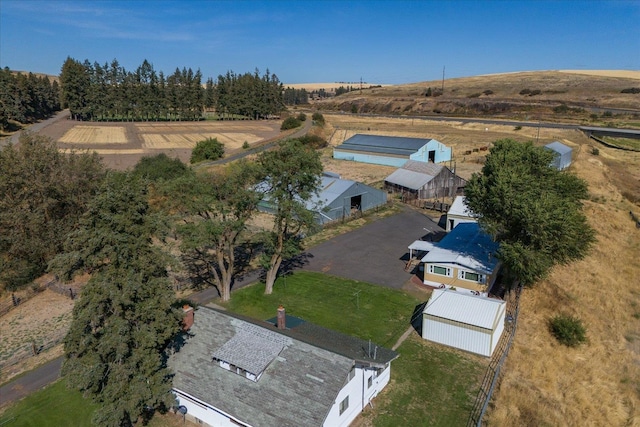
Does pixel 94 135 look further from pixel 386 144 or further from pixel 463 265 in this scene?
pixel 463 265

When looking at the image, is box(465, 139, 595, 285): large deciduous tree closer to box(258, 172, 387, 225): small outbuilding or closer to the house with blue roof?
the house with blue roof

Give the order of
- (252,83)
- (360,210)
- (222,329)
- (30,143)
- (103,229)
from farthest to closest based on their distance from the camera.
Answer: (252,83)
(360,210)
(30,143)
(222,329)
(103,229)

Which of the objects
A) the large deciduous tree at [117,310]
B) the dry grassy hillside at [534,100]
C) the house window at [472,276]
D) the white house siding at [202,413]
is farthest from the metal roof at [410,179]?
the dry grassy hillside at [534,100]

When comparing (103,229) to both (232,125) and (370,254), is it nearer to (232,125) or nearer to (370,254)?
(370,254)

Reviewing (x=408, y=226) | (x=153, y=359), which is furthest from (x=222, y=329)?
(x=408, y=226)

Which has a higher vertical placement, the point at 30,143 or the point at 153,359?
the point at 30,143

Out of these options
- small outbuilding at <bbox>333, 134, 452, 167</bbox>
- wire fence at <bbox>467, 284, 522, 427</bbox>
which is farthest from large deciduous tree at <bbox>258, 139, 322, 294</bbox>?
small outbuilding at <bbox>333, 134, 452, 167</bbox>

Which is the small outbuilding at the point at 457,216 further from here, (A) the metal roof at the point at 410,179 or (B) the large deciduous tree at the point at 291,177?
(B) the large deciduous tree at the point at 291,177
